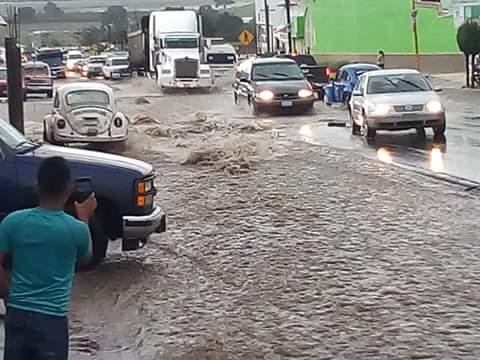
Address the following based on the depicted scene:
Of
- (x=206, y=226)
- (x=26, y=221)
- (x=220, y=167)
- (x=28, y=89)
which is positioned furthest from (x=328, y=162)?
(x=28, y=89)

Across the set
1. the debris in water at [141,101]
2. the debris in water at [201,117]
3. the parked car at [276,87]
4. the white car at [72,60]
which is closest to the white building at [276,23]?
the white car at [72,60]

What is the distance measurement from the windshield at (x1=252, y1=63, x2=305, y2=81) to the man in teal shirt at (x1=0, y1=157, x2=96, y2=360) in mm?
30068

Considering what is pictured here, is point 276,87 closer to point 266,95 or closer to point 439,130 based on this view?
point 266,95

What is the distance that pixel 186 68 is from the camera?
5328cm

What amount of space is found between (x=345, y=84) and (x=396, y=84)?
11.2 meters

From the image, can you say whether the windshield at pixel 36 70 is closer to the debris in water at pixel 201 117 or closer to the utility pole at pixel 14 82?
the debris in water at pixel 201 117

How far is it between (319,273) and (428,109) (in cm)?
1426

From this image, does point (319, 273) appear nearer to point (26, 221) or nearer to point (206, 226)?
point (206, 226)

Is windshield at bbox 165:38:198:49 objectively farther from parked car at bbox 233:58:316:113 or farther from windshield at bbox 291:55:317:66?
parked car at bbox 233:58:316:113

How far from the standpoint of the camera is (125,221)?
1020 cm

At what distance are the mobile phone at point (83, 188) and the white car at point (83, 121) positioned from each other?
1344cm

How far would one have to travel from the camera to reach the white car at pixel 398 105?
23.9 m

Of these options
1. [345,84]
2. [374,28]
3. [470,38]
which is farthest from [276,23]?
[345,84]

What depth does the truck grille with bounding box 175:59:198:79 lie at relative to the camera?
53.0 m
